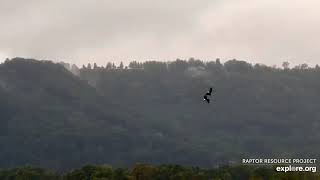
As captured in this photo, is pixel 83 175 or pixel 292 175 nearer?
pixel 292 175

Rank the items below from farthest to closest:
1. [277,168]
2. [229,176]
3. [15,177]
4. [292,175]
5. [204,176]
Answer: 1. [15,177]
2. [229,176]
3. [204,176]
4. [277,168]
5. [292,175]

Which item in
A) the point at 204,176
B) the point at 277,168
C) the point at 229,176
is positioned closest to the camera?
the point at 277,168

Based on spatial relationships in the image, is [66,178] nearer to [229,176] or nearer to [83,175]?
[83,175]

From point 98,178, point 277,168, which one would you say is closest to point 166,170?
point 98,178

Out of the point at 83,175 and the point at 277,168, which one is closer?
the point at 277,168

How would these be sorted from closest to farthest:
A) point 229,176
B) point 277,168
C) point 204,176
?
point 277,168 < point 204,176 < point 229,176

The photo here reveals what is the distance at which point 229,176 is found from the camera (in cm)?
18538

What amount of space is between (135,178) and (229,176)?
31.4 m

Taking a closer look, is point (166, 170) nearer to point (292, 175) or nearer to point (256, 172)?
point (256, 172)

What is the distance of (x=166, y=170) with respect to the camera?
173m

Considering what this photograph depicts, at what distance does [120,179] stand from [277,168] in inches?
1604

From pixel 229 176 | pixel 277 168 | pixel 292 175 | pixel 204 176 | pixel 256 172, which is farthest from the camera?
pixel 229 176

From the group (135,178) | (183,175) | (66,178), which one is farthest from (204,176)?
(66,178)

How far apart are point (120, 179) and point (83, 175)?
→ 385 inches
